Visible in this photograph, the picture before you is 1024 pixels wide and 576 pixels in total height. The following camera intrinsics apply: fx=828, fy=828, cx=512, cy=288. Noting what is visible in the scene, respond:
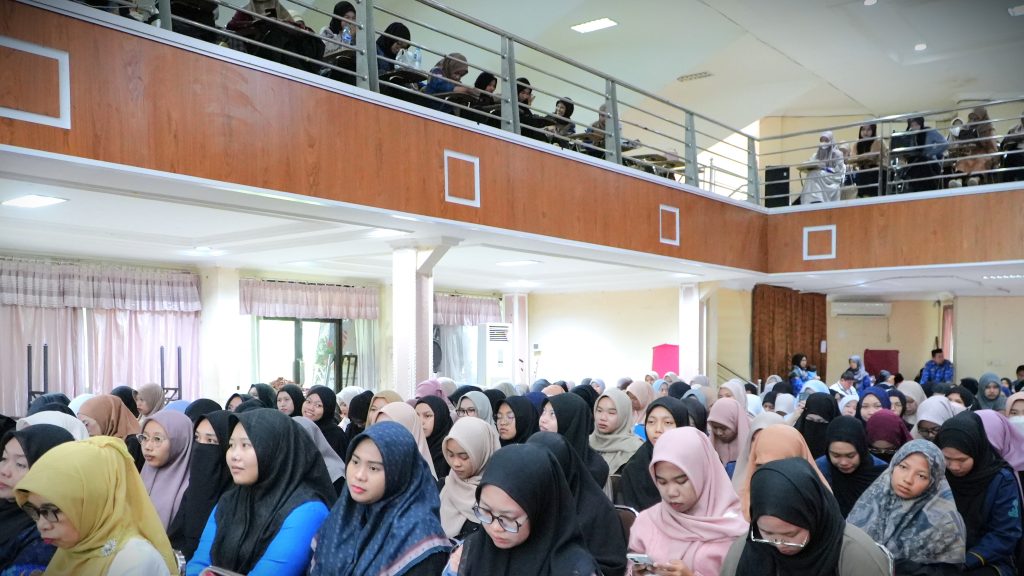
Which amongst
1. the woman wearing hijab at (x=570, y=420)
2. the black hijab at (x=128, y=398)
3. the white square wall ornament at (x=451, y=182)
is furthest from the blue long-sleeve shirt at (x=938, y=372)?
the black hijab at (x=128, y=398)

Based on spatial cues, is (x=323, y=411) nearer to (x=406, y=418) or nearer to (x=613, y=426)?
(x=406, y=418)

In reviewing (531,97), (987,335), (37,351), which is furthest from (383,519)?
(987,335)

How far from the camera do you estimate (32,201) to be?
5734mm

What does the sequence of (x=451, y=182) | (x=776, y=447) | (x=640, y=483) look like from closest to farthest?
(x=776, y=447)
(x=640, y=483)
(x=451, y=182)

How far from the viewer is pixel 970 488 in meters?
3.88

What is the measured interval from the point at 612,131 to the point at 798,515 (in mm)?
6928

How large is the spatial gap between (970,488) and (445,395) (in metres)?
4.77

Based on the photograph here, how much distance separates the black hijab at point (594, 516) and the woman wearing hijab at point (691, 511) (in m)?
0.16

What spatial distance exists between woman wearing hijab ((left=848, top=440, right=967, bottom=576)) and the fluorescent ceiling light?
29.9 ft

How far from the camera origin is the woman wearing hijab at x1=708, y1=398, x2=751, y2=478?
5.02 meters

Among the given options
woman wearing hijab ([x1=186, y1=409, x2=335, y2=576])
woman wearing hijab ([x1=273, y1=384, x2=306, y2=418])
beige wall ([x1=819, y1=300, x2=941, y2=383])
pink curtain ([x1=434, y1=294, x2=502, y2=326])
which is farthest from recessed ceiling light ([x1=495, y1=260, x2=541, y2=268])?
beige wall ([x1=819, y1=300, x2=941, y2=383])

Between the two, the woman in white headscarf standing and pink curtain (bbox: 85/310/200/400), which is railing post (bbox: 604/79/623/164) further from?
pink curtain (bbox: 85/310/200/400)

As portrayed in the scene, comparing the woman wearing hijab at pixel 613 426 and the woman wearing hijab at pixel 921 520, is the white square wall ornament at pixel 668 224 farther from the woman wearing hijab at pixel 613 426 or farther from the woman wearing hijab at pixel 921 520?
the woman wearing hijab at pixel 921 520

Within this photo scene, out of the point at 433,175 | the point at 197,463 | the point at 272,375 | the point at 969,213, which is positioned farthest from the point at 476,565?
the point at 969,213
